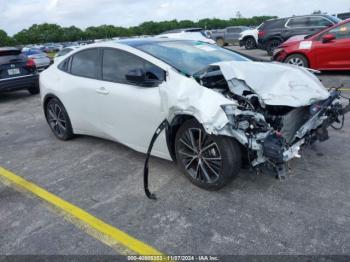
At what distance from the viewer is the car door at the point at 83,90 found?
4395 mm

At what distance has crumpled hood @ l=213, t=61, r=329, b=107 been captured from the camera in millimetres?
3176

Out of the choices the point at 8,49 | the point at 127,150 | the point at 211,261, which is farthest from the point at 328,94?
the point at 8,49

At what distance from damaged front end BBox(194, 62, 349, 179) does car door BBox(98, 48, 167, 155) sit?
0.58 m

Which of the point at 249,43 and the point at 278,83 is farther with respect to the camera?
the point at 249,43

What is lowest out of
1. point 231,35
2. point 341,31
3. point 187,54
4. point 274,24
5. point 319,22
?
point 187,54

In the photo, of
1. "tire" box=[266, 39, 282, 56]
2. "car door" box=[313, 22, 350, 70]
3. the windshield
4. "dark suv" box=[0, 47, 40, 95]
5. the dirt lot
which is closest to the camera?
the dirt lot

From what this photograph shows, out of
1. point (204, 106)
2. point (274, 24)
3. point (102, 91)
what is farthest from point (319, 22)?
point (204, 106)

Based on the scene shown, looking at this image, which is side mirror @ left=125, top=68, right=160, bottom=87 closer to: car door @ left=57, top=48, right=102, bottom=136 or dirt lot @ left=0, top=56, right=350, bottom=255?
car door @ left=57, top=48, right=102, bottom=136

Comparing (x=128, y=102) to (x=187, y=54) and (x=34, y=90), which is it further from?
(x=34, y=90)

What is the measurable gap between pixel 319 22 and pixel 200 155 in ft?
42.8

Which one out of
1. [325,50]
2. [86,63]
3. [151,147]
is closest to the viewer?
[151,147]

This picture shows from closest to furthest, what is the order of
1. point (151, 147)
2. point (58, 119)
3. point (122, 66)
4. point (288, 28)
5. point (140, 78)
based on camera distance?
1. point (151, 147)
2. point (140, 78)
3. point (122, 66)
4. point (58, 119)
5. point (288, 28)

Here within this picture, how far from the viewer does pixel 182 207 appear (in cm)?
322

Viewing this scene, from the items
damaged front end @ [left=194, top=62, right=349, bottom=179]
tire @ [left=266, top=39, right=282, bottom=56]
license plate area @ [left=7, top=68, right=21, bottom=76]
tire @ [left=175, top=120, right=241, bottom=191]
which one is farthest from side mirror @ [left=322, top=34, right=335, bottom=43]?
license plate area @ [left=7, top=68, right=21, bottom=76]
